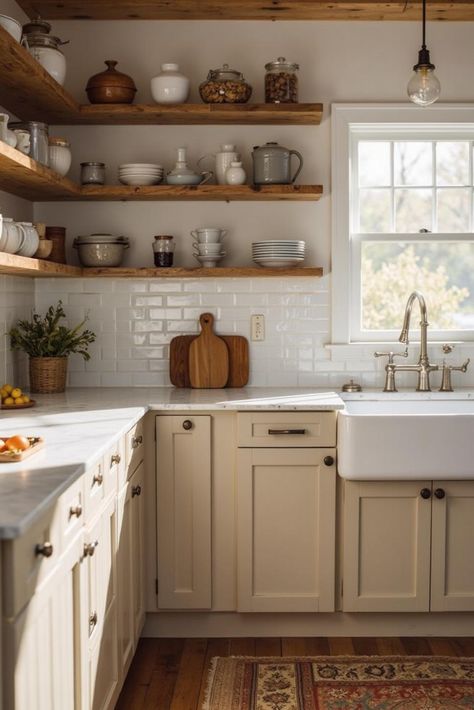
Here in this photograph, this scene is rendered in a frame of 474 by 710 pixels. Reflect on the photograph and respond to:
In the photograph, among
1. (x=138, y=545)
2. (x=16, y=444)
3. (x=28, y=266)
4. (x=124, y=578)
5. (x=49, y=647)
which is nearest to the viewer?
(x=49, y=647)

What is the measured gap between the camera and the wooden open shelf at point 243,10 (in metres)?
3.76

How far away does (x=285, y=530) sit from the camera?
3.36 m

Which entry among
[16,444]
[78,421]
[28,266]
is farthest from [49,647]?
[28,266]

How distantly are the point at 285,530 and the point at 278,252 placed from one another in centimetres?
124

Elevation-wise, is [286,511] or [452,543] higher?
[286,511]

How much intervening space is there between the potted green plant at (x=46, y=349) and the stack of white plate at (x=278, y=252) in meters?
0.89

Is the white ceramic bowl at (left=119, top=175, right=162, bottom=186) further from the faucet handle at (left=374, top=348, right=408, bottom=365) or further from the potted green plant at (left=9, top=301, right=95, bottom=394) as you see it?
the faucet handle at (left=374, top=348, right=408, bottom=365)

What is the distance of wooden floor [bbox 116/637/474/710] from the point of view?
3008 mm

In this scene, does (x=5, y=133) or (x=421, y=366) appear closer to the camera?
(x=5, y=133)

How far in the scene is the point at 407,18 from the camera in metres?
3.95

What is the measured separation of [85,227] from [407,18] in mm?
1798

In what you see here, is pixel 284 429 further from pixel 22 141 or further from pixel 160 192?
pixel 22 141

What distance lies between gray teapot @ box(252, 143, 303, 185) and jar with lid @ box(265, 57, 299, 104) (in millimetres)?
202

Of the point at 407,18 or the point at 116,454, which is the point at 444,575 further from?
the point at 407,18
